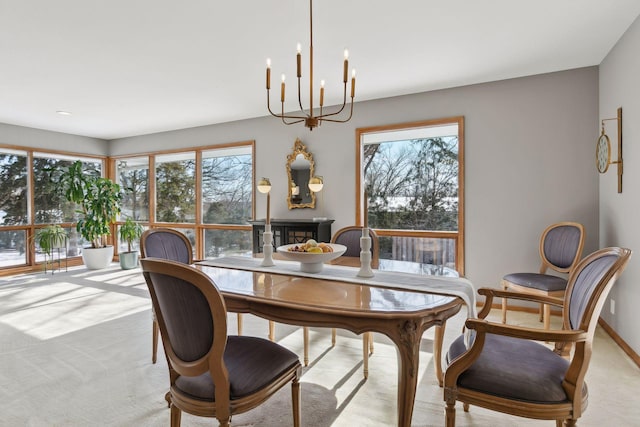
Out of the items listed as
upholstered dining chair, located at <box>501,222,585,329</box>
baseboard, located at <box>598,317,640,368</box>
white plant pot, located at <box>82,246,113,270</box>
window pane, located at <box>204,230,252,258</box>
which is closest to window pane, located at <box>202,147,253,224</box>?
A: window pane, located at <box>204,230,252,258</box>

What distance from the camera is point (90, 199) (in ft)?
20.3

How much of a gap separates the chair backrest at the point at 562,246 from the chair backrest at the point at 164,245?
326cm

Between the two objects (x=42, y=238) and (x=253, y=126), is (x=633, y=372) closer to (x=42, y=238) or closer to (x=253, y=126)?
(x=253, y=126)

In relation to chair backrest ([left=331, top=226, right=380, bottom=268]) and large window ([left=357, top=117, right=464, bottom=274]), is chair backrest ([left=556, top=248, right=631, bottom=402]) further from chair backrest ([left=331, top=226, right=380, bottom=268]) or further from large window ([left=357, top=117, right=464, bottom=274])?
large window ([left=357, top=117, right=464, bottom=274])

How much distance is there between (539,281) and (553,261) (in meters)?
0.45

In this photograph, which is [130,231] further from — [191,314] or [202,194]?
[191,314]

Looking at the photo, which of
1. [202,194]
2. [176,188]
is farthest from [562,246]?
[176,188]

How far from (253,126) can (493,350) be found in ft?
15.4

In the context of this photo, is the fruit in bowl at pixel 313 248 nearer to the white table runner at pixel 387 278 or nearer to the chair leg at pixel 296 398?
the white table runner at pixel 387 278

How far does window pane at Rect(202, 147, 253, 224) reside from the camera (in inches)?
224

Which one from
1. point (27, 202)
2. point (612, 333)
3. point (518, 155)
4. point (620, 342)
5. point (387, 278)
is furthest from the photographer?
point (27, 202)

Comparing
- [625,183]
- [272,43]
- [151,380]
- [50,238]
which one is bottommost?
[151,380]

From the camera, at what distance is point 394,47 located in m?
3.00

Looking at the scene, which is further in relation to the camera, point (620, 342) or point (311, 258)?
point (620, 342)
